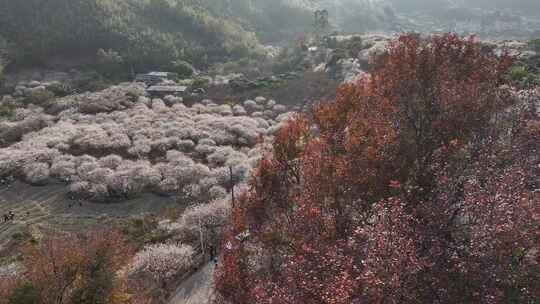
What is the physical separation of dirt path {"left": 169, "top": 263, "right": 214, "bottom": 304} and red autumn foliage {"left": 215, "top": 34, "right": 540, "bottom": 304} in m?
4.75

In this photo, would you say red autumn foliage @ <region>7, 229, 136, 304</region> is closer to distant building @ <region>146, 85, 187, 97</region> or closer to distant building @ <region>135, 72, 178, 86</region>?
distant building @ <region>146, 85, 187, 97</region>

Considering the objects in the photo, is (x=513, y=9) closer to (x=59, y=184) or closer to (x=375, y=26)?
(x=375, y=26)

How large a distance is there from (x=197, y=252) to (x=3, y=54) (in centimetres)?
6063

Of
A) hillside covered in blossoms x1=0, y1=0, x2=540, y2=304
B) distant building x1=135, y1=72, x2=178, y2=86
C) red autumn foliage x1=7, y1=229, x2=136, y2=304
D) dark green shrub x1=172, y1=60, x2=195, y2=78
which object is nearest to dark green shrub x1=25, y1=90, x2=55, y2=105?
hillside covered in blossoms x1=0, y1=0, x2=540, y2=304

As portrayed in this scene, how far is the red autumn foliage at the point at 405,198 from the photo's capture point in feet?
30.7

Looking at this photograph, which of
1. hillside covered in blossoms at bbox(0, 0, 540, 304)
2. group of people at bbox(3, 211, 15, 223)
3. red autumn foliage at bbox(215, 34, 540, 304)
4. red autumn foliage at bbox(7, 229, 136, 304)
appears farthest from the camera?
group of people at bbox(3, 211, 15, 223)

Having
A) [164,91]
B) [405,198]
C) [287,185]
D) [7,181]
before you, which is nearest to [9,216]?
[7,181]

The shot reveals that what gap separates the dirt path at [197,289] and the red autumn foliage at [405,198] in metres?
4.75

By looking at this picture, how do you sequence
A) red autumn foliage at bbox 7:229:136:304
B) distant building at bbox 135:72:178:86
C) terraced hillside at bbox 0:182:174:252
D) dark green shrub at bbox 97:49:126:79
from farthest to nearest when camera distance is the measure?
dark green shrub at bbox 97:49:126:79, distant building at bbox 135:72:178:86, terraced hillside at bbox 0:182:174:252, red autumn foliage at bbox 7:229:136:304

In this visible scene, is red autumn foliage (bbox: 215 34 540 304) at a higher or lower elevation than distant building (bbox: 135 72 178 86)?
higher

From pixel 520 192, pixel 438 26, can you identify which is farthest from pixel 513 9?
pixel 520 192

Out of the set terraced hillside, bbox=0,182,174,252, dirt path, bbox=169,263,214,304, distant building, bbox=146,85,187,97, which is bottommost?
dirt path, bbox=169,263,214,304

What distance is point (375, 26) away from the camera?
521 feet

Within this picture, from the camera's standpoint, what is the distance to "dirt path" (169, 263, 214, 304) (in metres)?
20.1
